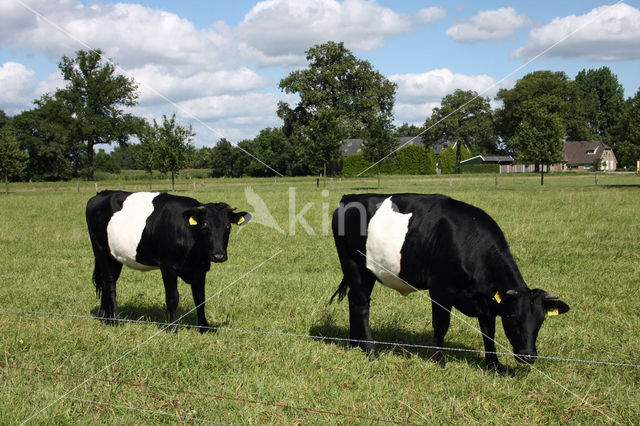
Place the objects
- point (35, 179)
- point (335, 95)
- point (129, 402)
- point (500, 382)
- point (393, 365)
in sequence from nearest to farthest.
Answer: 1. point (129, 402)
2. point (500, 382)
3. point (393, 365)
4. point (335, 95)
5. point (35, 179)

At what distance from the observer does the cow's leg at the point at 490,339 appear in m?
5.63

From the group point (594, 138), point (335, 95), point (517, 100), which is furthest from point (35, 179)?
point (594, 138)

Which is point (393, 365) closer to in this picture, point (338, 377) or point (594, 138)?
point (338, 377)

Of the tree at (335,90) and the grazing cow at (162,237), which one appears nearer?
the grazing cow at (162,237)

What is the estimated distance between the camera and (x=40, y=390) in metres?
4.79

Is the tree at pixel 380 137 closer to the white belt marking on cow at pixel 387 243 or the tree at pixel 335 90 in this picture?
the tree at pixel 335 90

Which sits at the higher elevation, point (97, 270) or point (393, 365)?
point (97, 270)

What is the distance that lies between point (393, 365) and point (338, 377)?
0.70m

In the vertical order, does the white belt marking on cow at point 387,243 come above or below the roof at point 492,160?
below

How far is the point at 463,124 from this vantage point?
269ft

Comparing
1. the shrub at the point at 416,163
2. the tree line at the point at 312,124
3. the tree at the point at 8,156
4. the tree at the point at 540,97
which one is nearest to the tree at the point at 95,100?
the tree line at the point at 312,124

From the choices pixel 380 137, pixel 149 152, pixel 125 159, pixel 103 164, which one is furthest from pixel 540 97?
pixel 125 159

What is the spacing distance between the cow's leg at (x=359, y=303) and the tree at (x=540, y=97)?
83.5 metres

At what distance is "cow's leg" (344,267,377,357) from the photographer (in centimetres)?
644
